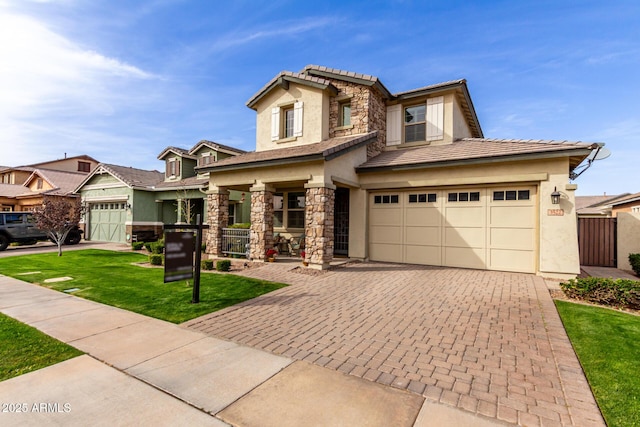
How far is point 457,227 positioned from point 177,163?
1913cm

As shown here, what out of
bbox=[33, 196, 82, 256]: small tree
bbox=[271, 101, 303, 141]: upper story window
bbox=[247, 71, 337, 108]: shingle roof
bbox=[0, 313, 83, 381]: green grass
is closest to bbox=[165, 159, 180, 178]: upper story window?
bbox=[33, 196, 82, 256]: small tree

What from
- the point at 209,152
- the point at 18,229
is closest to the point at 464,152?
the point at 209,152

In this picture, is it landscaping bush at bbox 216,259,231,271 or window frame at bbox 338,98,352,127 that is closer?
landscaping bush at bbox 216,259,231,271

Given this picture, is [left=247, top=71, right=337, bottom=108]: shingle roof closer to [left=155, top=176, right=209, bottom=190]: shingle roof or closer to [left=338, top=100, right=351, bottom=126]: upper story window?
[left=338, top=100, right=351, bottom=126]: upper story window

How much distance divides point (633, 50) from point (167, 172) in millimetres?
24774

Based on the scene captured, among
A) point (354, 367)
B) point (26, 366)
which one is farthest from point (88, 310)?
point (354, 367)

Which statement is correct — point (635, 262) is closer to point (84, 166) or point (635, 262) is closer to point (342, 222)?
point (342, 222)

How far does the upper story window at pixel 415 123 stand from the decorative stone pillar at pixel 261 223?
23.8ft

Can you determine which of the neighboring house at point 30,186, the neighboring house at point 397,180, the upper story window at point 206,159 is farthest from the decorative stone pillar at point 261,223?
the neighboring house at point 30,186

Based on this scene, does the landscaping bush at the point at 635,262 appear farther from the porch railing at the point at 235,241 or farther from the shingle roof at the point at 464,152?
the porch railing at the point at 235,241

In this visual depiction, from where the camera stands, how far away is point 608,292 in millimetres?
6414

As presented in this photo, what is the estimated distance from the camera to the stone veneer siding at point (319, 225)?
1025 centimetres

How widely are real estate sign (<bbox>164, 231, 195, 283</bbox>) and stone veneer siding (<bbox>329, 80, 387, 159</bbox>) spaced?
8958mm

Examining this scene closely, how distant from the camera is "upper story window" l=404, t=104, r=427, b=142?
1361cm
